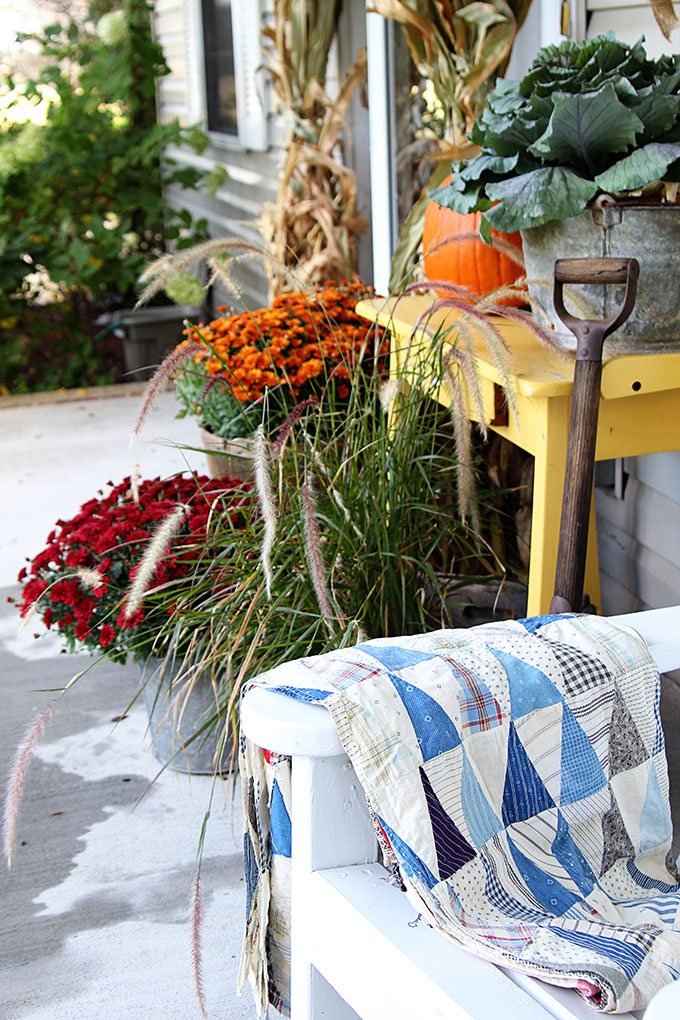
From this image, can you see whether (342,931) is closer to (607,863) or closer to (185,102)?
(607,863)

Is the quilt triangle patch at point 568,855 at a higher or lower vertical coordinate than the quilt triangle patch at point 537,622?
lower

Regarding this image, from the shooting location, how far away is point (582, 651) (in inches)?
42.5

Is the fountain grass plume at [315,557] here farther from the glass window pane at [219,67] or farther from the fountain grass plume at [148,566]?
the glass window pane at [219,67]

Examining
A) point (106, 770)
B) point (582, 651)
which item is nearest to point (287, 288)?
point (106, 770)

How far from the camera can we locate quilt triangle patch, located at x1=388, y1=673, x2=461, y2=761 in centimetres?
97

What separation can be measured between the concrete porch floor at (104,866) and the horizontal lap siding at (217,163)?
2518 millimetres

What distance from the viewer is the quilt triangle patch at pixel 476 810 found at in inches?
39.3

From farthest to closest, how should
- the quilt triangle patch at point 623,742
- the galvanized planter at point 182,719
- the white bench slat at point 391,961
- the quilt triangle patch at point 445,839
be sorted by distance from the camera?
the galvanized planter at point 182,719
the quilt triangle patch at point 623,742
the quilt triangle patch at point 445,839
the white bench slat at point 391,961

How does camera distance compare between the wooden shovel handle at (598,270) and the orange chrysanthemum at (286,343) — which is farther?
the orange chrysanthemum at (286,343)

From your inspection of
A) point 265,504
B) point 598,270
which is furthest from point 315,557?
point 598,270

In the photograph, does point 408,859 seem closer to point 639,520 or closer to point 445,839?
point 445,839

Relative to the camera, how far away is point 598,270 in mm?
1367

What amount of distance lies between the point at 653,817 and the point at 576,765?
130 millimetres

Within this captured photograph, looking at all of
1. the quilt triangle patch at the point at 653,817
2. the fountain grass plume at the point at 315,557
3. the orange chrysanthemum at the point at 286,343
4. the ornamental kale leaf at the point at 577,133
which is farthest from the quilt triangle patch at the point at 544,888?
the orange chrysanthemum at the point at 286,343
